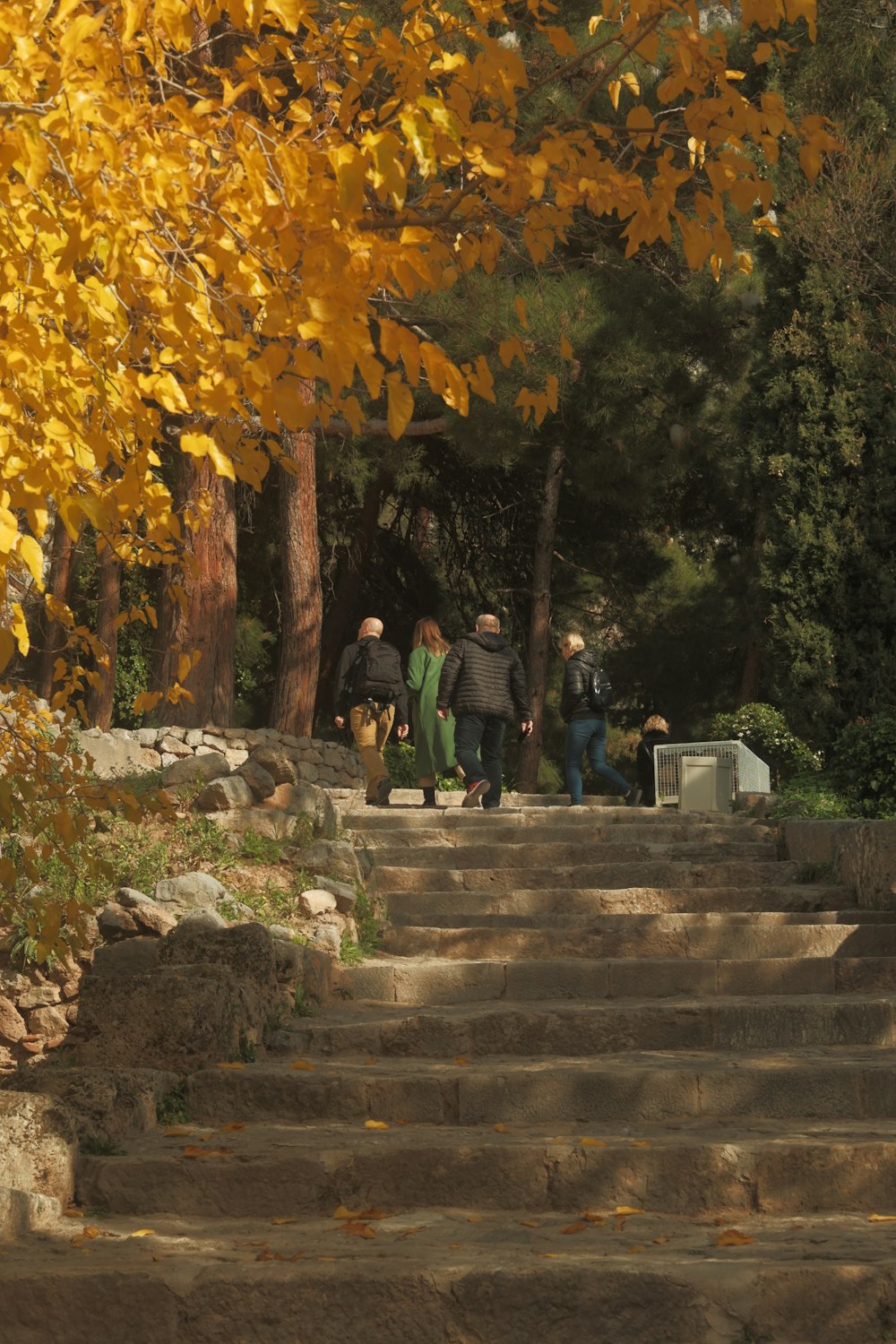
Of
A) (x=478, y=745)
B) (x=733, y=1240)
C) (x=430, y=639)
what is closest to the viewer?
(x=733, y=1240)

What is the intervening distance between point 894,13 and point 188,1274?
16.1 m

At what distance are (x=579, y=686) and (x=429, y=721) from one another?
1251mm

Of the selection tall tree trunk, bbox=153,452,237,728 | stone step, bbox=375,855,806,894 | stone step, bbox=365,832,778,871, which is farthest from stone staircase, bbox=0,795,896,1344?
Answer: tall tree trunk, bbox=153,452,237,728

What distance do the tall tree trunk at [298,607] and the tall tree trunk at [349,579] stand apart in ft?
12.8

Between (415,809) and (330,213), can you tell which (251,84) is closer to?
(330,213)

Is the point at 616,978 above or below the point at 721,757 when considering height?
below

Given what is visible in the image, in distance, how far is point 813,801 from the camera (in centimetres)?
1049

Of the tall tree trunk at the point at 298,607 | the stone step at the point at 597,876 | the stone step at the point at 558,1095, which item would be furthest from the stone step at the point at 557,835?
the tall tree trunk at the point at 298,607

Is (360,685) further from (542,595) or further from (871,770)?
(542,595)

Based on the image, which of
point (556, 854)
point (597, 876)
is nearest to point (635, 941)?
point (597, 876)

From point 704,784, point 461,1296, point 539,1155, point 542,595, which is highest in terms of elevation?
point 542,595

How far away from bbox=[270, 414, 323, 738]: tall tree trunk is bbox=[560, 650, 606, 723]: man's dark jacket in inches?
175

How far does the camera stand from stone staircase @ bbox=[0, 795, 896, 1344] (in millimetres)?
3906

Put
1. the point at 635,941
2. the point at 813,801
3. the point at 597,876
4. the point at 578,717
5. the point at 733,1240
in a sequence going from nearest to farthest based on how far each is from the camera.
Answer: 1. the point at 733,1240
2. the point at 635,941
3. the point at 597,876
4. the point at 813,801
5. the point at 578,717
